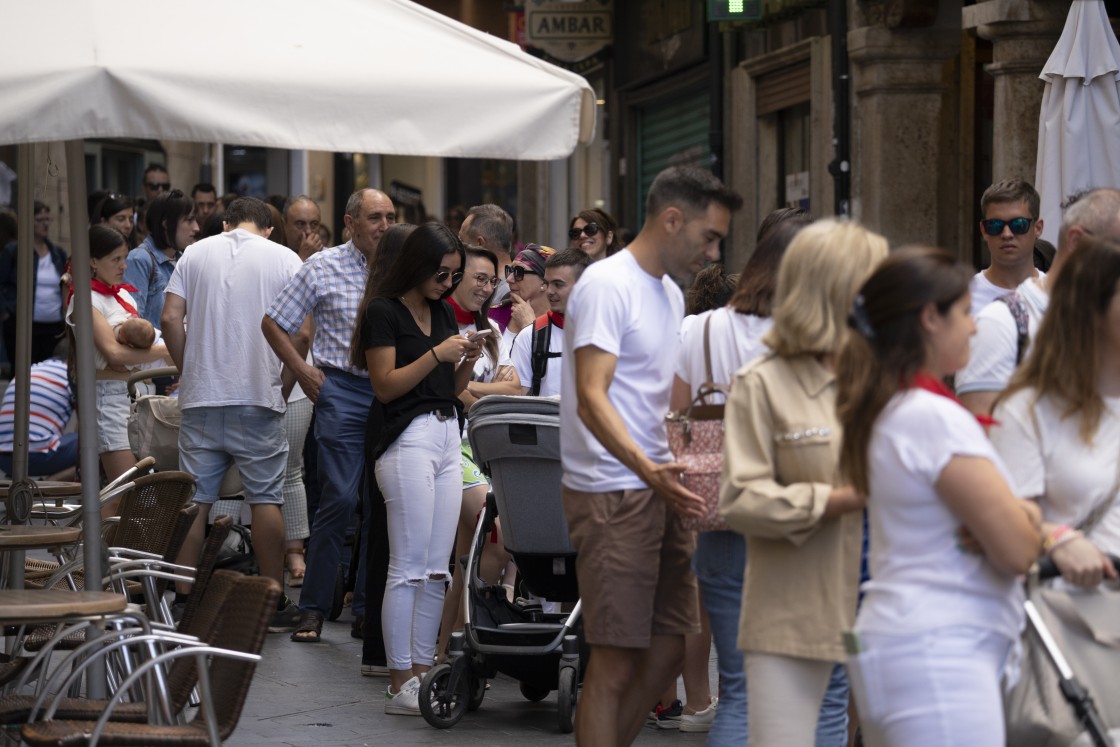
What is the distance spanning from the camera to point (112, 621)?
16.4 ft

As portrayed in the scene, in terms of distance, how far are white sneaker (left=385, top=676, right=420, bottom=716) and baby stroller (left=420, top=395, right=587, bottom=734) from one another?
14 cm

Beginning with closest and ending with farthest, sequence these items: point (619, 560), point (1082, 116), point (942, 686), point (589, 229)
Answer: point (942, 686) → point (619, 560) → point (1082, 116) → point (589, 229)

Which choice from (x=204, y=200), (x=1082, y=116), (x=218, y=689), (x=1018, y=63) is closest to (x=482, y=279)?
(x=1082, y=116)

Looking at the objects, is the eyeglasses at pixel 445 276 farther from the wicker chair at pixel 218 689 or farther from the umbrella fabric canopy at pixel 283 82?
the wicker chair at pixel 218 689

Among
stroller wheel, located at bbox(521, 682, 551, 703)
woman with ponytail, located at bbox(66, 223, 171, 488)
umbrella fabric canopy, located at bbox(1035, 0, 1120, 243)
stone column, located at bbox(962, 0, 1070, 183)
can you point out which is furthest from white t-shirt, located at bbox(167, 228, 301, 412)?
stone column, located at bbox(962, 0, 1070, 183)

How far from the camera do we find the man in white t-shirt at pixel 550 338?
7574 mm

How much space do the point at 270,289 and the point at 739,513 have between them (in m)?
5.23

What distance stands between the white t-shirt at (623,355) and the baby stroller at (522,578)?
1.27 meters

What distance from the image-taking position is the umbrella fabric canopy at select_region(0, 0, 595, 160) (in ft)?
14.9

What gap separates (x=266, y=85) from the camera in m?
4.75

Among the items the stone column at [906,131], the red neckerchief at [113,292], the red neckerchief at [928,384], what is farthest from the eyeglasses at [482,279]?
the stone column at [906,131]

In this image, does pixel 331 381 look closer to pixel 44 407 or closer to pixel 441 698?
pixel 441 698

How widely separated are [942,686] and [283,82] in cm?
244

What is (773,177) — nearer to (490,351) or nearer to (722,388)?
(490,351)
